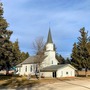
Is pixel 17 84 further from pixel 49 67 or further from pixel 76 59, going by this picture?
pixel 76 59

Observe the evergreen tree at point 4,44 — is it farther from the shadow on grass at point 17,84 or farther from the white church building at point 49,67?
the white church building at point 49,67

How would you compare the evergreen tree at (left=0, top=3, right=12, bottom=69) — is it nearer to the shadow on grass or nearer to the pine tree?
the shadow on grass

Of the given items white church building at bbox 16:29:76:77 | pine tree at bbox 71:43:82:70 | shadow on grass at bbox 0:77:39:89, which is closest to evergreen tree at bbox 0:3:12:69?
shadow on grass at bbox 0:77:39:89

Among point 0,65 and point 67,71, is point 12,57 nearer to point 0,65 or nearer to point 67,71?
point 0,65

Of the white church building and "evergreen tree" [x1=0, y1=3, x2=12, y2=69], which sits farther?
the white church building

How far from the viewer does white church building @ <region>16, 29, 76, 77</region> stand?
68.1 metres

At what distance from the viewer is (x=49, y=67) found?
71062 millimetres

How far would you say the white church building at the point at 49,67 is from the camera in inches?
2682

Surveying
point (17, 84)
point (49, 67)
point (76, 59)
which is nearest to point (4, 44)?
point (17, 84)

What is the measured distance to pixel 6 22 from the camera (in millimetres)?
51625

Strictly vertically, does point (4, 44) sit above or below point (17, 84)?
above

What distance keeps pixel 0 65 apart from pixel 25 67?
2618 centimetres

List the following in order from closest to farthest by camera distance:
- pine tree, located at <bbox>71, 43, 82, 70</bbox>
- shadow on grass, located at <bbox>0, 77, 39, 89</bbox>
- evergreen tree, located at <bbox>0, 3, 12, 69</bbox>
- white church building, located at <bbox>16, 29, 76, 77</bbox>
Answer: shadow on grass, located at <bbox>0, 77, 39, 89</bbox>
evergreen tree, located at <bbox>0, 3, 12, 69</bbox>
white church building, located at <bbox>16, 29, 76, 77</bbox>
pine tree, located at <bbox>71, 43, 82, 70</bbox>

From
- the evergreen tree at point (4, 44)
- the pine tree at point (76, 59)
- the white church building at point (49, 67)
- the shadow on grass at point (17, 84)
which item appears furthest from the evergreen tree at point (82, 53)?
the evergreen tree at point (4, 44)
